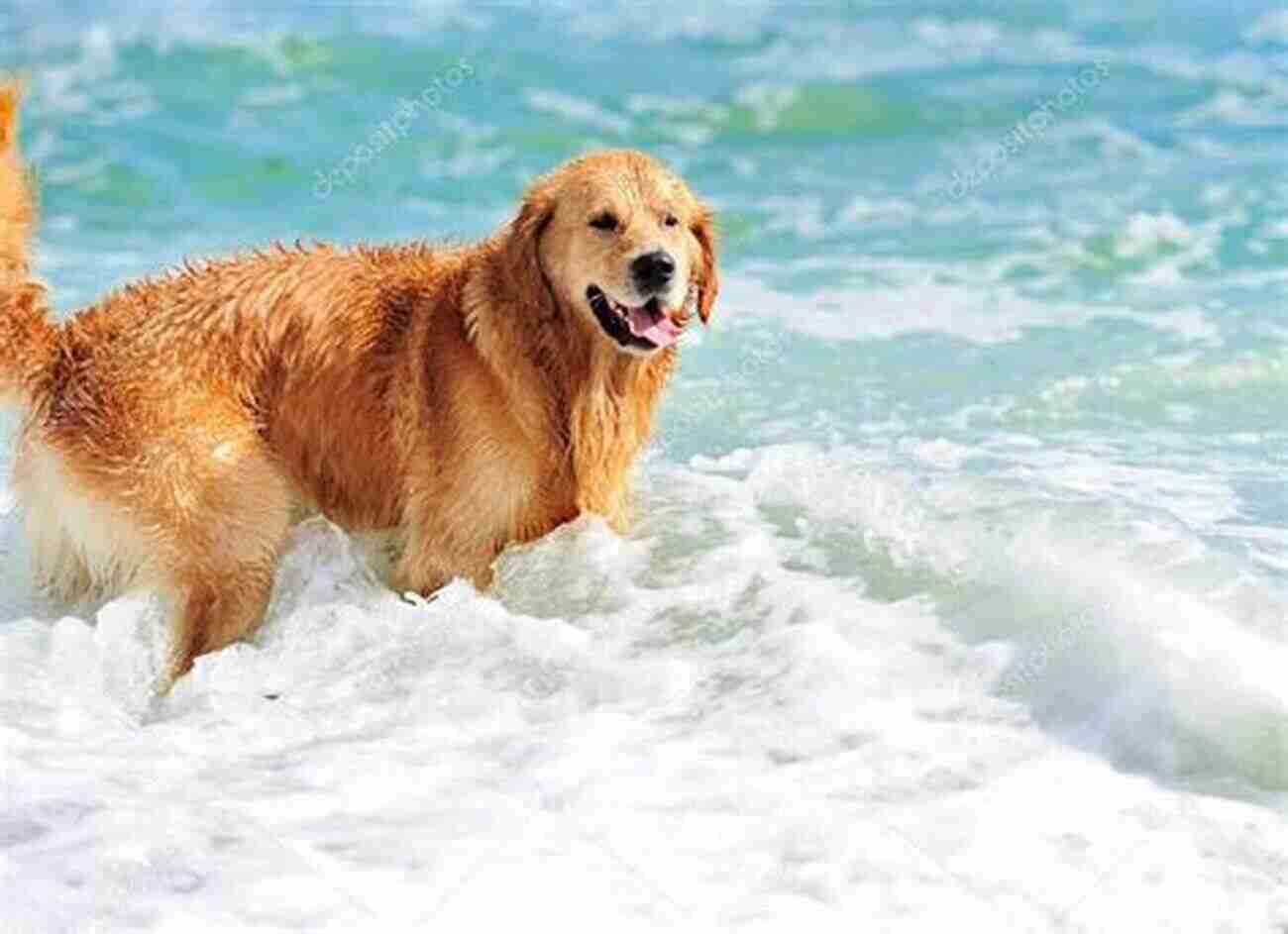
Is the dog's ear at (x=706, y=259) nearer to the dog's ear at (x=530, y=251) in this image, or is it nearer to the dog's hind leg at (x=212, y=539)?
the dog's ear at (x=530, y=251)

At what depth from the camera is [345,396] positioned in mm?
5703

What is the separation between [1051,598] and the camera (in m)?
5.29

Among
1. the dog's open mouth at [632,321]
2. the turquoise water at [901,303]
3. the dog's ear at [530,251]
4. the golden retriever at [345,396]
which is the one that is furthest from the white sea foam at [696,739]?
the dog's ear at [530,251]

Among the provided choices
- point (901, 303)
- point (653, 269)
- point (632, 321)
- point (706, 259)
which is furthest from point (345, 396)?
point (901, 303)

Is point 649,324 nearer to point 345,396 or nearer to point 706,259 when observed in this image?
point 706,259

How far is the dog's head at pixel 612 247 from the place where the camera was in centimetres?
546

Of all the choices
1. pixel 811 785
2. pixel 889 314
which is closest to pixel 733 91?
pixel 889 314

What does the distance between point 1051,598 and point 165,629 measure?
2.29m

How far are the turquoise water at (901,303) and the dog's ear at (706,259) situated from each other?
27.0 inches

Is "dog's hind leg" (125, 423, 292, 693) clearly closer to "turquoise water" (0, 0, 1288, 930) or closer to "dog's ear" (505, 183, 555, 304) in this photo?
"turquoise water" (0, 0, 1288, 930)

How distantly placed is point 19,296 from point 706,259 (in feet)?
6.04

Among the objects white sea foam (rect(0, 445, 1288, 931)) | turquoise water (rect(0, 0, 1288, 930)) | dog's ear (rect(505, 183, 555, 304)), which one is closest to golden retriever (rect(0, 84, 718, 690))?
dog's ear (rect(505, 183, 555, 304))

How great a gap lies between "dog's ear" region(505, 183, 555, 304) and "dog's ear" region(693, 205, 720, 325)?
1.40ft

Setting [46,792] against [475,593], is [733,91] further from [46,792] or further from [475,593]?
[46,792]
